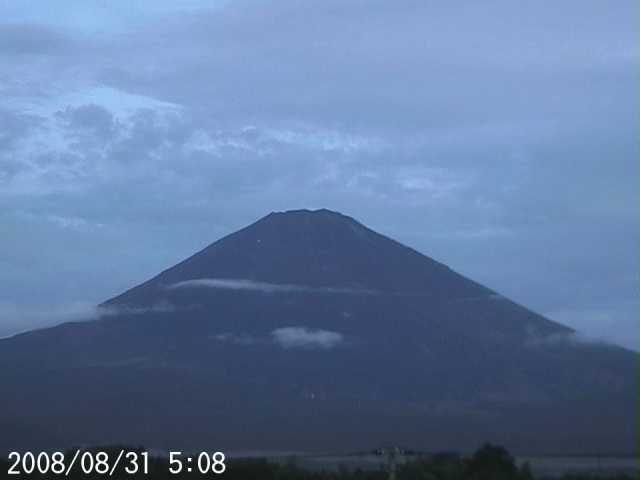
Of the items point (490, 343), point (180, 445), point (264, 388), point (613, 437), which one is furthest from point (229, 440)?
point (490, 343)

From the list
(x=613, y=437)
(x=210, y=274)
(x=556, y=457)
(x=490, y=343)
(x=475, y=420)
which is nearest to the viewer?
(x=556, y=457)

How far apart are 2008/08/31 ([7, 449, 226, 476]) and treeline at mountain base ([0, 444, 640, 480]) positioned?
0.18 m

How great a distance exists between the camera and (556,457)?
64.7 metres

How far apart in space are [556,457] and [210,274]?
3987 centimetres

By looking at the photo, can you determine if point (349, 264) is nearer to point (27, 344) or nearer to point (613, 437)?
point (27, 344)

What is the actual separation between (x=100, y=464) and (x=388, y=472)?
30.4ft

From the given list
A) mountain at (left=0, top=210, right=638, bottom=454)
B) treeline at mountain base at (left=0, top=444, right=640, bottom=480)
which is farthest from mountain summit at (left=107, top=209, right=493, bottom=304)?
treeline at mountain base at (left=0, top=444, right=640, bottom=480)

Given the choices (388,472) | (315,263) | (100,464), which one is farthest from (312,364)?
(100,464)

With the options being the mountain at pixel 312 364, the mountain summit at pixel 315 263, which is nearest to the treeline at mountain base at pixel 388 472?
the mountain at pixel 312 364

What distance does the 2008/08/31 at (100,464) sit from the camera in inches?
1832

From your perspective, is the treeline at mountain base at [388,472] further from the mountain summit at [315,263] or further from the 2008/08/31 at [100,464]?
the mountain summit at [315,263]

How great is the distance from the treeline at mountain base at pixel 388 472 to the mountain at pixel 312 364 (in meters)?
14.3

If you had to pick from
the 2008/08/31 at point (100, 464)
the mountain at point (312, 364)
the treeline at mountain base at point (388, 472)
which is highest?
the mountain at point (312, 364)

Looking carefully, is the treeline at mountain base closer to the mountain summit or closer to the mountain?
the mountain
